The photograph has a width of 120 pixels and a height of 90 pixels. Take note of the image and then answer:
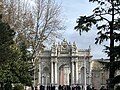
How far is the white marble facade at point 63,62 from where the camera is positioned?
319 ft

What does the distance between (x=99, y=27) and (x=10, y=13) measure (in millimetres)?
21989

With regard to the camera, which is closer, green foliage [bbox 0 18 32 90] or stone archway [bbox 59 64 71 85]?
green foliage [bbox 0 18 32 90]

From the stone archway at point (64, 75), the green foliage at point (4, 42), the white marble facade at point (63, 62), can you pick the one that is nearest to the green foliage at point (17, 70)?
the green foliage at point (4, 42)

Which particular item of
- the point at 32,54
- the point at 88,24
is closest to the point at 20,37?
the point at 32,54

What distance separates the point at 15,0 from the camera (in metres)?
53.5

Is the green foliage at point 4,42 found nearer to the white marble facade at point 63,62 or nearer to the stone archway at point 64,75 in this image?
the white marble facade at point 63,62

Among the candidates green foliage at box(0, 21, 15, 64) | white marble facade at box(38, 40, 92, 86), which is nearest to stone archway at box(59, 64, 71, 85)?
white marble facade at box(38, 40, 92, 86)

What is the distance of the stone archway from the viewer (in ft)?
334

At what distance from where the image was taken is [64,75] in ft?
355

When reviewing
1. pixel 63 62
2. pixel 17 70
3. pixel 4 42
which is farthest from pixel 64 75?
pixel 4 42

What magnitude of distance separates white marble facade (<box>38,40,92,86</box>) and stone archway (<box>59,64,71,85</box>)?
0.59 m

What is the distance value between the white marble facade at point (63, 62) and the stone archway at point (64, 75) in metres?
0.59

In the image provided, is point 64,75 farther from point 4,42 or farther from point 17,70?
point 4,42

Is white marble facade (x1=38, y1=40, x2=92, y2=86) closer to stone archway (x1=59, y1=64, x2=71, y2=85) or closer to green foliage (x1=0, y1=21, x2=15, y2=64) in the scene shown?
stone archway (x1=59, y1=64, x2=71, y2=85)
